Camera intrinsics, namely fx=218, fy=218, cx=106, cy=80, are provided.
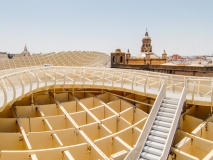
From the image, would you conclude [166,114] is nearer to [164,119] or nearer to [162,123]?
[164,119]

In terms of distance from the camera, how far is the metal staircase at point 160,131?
33.8ft

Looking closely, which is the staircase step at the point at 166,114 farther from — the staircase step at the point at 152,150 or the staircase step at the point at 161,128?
the staircase step at the point at 152,150

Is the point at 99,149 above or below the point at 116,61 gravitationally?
below

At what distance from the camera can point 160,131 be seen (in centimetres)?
1125

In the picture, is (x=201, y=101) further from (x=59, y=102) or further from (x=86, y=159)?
(x=59, y=102)

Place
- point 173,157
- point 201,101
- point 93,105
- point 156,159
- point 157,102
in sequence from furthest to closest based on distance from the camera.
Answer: point 93,105 → point 201,101 → point 157,102 → point 173,157 → point 156,159

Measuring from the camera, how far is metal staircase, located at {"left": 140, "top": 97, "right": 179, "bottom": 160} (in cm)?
1031

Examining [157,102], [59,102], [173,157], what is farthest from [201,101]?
[59,102]

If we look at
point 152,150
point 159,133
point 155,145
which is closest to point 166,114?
point 159,133

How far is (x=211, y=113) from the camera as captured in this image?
544 inches

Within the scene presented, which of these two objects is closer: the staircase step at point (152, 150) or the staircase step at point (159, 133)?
the staircase step at point (152, 150)

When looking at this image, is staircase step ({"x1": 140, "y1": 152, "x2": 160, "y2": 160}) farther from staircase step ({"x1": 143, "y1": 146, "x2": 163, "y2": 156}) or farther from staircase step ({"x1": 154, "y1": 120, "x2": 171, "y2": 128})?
staircase step ({"x1": 154, "y1": 120, "x2": 171, "y2": 128})

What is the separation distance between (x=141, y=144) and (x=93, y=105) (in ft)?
24.5

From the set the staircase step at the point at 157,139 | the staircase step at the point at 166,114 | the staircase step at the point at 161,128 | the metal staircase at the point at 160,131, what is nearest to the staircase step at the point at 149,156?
the metal staircase at the point at 160,131
